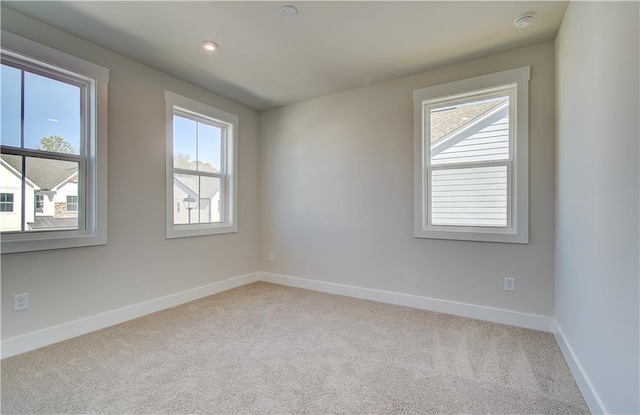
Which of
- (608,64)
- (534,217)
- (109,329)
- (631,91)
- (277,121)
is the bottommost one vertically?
(109,329)

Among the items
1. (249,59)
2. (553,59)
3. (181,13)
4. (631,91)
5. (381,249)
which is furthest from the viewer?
(381,249)

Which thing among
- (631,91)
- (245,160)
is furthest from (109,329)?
(631,91)

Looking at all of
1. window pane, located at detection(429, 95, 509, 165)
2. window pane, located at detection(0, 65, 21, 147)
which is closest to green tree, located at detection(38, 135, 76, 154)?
window pane, located at detection(0, 65, 21, 147)

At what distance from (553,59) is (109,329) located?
4550 millimetres

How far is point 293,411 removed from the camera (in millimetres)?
1604

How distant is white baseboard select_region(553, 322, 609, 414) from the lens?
153 cm

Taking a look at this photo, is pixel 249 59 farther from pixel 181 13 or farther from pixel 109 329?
pixel 109 329

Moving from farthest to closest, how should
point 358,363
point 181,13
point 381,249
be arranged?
point 381,249, point 181,13, point 358,363

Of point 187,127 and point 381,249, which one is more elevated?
point 187,127

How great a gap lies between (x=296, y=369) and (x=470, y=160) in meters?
2.51

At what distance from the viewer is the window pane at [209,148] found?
378 centimetres

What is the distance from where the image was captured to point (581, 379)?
178 cm

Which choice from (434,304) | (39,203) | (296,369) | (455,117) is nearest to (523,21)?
(455,117)

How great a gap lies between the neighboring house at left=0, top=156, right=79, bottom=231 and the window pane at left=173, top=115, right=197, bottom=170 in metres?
1.02
